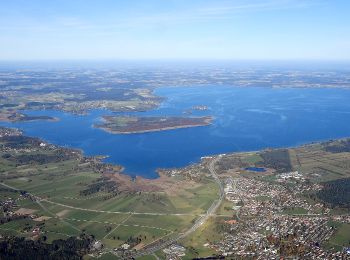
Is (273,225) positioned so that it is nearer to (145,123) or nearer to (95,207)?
(95,207)

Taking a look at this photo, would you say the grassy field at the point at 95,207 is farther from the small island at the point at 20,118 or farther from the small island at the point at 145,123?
the small island at the point at 20,118

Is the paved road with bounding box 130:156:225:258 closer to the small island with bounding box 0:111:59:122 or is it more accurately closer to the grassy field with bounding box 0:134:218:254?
the grassy field with bounding box 0:134:218:254

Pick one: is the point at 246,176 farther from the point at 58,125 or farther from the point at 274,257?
the point at 58,125

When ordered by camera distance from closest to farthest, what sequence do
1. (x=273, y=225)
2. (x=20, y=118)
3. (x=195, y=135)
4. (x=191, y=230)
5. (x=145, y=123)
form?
(x=191, y=230)
(x=273, y=225)
(x=195, y=135)
(x=145, y=123)
(x=20, y=118)

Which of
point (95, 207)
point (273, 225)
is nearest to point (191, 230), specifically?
point (273, 225)

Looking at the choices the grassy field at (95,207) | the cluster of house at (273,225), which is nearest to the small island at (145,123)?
the grassy field at (95,207)

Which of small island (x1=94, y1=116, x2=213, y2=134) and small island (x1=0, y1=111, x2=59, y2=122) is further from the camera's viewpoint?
small island (x1=0, y1=111, x2=59, y2=122)

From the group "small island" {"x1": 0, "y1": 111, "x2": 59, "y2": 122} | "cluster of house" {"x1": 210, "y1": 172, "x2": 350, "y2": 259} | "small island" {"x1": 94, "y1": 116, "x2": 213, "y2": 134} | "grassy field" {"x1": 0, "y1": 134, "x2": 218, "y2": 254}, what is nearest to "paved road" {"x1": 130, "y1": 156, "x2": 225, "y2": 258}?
"grassy field" {"x1": 0, "y1": 134, "x2": 218, "y2": 254}

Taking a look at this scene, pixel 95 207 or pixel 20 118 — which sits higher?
pixel 20 118

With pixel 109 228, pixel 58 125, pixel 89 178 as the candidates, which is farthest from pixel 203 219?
pixel 58 125
